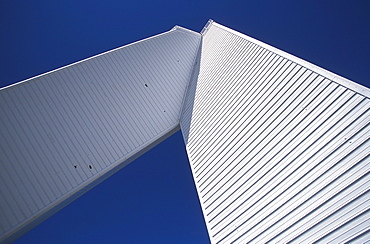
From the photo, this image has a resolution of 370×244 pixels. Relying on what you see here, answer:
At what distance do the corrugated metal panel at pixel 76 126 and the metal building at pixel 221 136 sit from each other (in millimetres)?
26

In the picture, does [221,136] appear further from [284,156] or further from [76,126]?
[76,126]

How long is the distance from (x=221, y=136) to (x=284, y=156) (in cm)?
175

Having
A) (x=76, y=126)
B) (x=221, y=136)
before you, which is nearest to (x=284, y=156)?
(x=221, y=136)

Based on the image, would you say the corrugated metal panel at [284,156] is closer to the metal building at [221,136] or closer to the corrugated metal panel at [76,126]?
the metal building at [221,136]

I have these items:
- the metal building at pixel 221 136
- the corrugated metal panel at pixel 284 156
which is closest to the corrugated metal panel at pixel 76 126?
the metal building at pixel 221 136

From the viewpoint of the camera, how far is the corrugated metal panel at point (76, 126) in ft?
14.4

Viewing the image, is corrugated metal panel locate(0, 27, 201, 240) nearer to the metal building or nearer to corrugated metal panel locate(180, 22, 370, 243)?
the metal building

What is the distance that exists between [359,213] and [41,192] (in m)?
5.51

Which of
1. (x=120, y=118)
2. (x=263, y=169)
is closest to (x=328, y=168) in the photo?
(x=263, y=169)

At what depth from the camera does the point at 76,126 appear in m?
5.55

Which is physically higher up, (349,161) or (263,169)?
(349,161)

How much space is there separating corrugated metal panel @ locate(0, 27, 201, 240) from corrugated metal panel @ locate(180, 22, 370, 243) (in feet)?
6.96

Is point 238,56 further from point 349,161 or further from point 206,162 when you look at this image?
point 349,161

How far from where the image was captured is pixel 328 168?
2.76 metres
